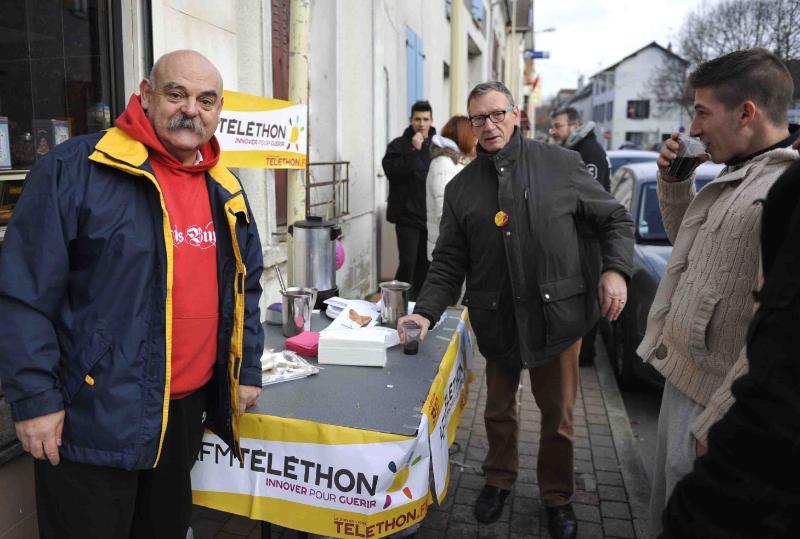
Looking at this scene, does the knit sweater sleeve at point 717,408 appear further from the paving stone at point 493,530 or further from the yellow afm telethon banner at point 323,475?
the paving stone at point 493,530

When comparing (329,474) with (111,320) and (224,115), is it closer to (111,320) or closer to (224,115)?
(111,320)

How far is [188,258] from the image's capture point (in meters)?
2.04

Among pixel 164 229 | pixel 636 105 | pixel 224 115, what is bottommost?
pixel 164 229

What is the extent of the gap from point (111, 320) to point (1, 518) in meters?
1.12

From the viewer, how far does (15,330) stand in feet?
5.58

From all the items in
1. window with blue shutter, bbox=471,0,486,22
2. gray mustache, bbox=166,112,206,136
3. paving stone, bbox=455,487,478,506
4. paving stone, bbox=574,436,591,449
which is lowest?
paving stone, bbox=455,487,478,506

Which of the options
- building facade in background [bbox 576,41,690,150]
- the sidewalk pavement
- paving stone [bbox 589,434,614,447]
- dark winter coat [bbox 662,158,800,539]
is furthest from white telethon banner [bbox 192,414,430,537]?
building facade in background [bbox 576,41,690,150]

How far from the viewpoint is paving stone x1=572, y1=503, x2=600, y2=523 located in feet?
10.8

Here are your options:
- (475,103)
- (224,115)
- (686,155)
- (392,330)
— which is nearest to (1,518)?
(392,330)

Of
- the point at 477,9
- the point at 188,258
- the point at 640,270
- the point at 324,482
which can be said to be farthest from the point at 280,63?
the point at 477,9

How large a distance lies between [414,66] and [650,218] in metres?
5.48

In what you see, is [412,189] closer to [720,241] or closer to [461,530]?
[461,530]

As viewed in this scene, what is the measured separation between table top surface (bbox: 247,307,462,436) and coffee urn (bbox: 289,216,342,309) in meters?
0.97

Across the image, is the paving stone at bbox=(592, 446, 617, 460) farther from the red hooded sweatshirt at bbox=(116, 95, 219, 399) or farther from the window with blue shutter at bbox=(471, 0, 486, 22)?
the window with blue shutter at bbox=(471, 0, 486, 22)
